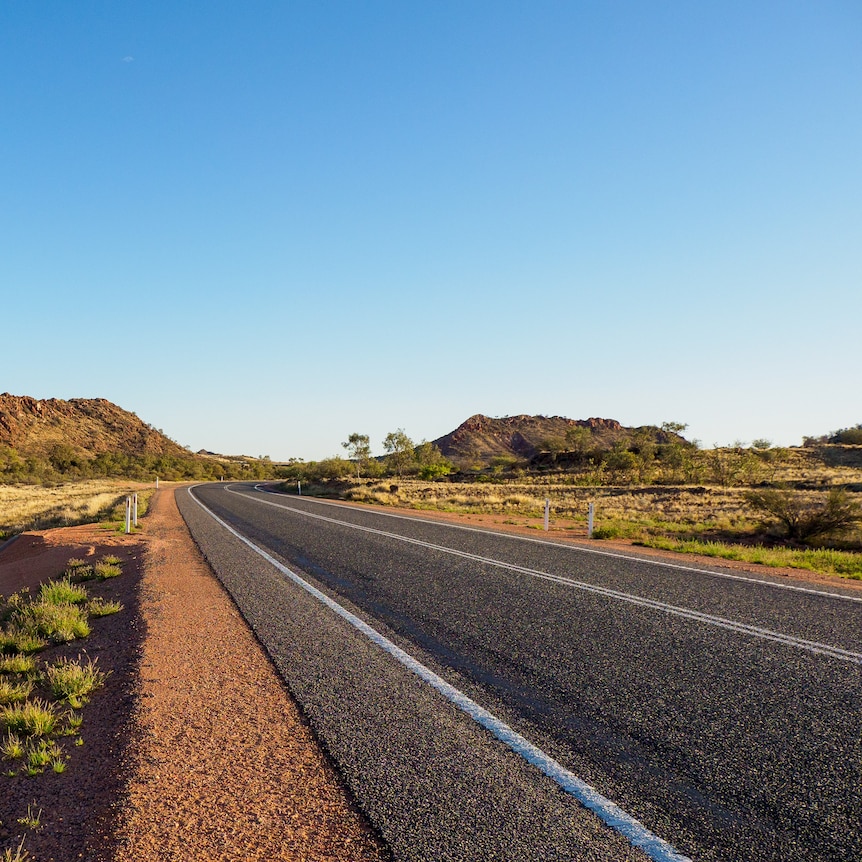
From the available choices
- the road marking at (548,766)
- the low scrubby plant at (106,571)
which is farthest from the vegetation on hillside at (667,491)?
the low scrubby plant at (106,571)

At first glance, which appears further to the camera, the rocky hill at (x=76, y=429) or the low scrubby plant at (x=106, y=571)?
the rocky hill at (x=76, y=429)

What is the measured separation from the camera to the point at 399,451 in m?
87.0

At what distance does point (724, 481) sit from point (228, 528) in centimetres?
4753

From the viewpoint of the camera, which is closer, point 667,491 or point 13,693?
point 13,693

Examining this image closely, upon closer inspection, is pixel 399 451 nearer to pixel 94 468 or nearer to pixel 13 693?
pixel 94 468

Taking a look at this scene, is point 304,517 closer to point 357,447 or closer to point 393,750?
point 393,750

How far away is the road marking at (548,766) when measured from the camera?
262 cm

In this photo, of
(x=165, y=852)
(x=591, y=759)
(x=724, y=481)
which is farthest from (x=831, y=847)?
(x=724, y=481)

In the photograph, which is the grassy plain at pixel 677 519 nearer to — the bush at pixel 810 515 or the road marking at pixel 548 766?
the bush at pixel 810 515

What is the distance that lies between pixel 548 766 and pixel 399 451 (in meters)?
83.9

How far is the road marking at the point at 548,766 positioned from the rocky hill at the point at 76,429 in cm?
11049

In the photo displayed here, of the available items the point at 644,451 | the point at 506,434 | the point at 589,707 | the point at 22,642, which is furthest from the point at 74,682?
the point at 506,434

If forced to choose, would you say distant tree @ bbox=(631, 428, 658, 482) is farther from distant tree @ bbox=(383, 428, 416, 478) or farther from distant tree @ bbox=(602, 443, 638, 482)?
distant tree @ bbox=(383, 428, 416, 478)

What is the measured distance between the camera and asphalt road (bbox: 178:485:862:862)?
276 centimetres
